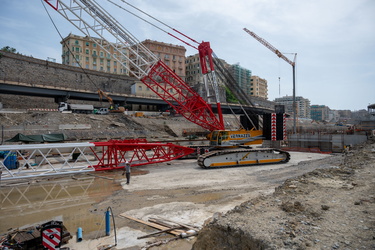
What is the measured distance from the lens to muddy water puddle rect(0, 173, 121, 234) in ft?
25.7

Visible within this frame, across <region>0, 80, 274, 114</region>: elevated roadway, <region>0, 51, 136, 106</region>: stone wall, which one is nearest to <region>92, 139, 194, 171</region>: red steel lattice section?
<region>0, 80, 274, 114</region>: elevated roadway

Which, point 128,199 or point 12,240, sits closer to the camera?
point 12,240

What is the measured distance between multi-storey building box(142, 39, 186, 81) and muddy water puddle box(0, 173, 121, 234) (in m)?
67.6

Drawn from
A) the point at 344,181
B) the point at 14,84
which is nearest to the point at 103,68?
the point at 14,84

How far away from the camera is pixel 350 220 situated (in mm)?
4824

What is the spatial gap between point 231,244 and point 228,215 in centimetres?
95

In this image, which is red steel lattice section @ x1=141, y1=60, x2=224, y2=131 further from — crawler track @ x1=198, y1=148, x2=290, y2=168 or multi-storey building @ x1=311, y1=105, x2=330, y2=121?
multi-storey building @ x1=311, y1=105, x2=330, y2=121

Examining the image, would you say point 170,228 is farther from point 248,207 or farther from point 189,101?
point 189,101

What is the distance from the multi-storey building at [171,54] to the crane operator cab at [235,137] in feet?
199

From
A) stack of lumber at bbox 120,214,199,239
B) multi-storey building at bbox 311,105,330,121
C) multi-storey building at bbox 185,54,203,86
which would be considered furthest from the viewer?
multi-storey building at bbox 311,105,330,121

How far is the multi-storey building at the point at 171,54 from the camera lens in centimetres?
7774

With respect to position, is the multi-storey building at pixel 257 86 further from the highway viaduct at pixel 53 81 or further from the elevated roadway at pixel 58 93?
the elevated roadway at pixel 58 93

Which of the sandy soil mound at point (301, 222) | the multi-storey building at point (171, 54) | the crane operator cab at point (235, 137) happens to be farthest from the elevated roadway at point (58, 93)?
the multi-storey building at point (171, 54)

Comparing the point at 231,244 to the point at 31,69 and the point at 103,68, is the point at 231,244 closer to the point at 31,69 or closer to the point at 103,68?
the point at 31,69
